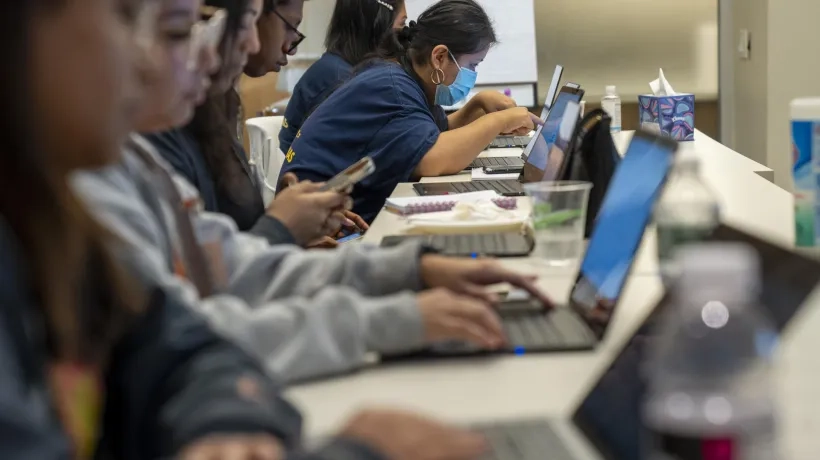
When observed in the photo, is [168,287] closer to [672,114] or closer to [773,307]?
[773,307]

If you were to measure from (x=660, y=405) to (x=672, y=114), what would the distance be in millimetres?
2607

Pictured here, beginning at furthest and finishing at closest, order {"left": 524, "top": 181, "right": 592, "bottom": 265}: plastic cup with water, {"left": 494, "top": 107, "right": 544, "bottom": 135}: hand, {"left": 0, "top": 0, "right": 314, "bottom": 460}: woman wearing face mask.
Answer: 1. {"left": 494, "top": 107, "right": 544, "bottom": 135}: hand
2. {"left": 524, "top": 181, "right": 592, "bottom": 265}: plastic cup with water
3. {"left": 0, "top": 0, "right": 314, "bottom": 460}: woman wearing face mask

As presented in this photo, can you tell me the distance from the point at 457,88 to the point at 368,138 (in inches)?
17.4

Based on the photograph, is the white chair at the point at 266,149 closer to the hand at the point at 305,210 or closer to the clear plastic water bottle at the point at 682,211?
the hand at the point at 305,210

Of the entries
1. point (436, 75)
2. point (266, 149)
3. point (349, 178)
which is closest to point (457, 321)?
point (349, 178)

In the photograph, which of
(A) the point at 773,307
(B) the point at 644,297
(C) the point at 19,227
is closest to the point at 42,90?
(C) the point at 19,227

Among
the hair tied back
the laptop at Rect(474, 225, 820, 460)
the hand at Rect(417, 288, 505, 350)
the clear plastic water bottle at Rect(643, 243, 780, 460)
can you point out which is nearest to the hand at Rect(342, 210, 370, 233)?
the hair tied back

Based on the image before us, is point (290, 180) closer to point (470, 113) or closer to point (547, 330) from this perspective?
point (547, 330)

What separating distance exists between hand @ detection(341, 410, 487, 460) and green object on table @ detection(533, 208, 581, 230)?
84 centimetres

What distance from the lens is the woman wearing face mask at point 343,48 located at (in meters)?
3.31

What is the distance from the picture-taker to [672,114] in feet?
10.3

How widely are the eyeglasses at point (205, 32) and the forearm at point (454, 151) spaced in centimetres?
139

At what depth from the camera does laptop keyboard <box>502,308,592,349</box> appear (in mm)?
1200

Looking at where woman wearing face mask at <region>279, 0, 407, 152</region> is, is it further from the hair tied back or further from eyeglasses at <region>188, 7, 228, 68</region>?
eyeglasses at <region>188, 7, 228, 68</region>
